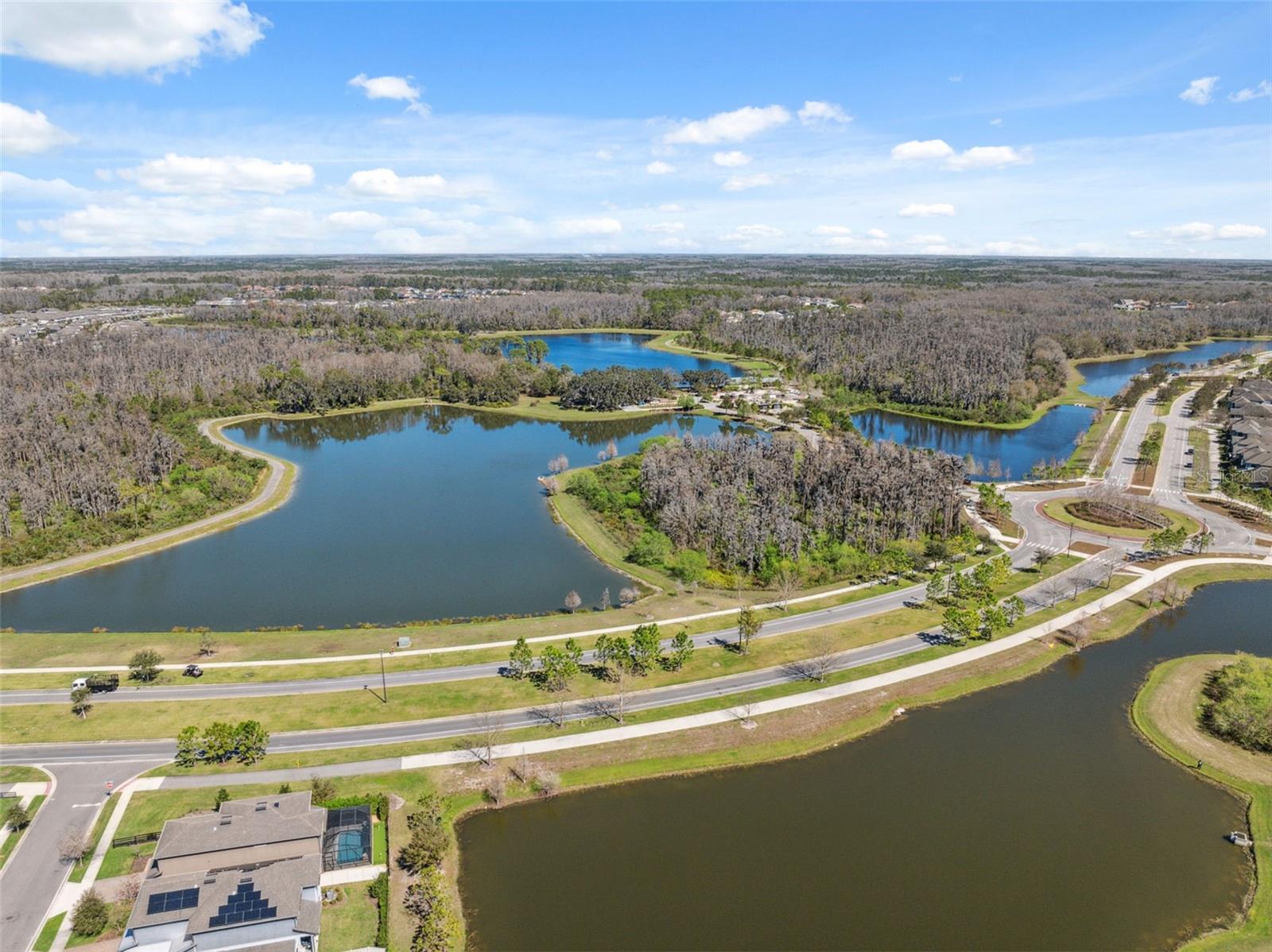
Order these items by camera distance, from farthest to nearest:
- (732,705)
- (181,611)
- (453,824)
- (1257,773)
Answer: (181,611), (732,705), (1257,773), (453,824)

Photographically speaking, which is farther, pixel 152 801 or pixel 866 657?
pixel 866 657

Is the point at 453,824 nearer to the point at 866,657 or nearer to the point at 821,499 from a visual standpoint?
the point at 866,657

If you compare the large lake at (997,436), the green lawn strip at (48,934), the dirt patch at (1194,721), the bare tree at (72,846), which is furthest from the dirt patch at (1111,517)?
the green lawn strip at (48,934)

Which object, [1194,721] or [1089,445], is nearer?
[1194,721]

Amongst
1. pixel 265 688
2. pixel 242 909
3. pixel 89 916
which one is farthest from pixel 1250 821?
pixel 265 688

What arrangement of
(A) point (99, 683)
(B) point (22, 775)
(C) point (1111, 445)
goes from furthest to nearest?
(C) point (1111, 445), (A) point (99, 683), (B) point (22, 775)

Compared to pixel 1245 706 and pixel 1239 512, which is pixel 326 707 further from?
pixel 1239 512

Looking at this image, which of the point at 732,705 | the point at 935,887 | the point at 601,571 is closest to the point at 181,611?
the point at 601,571
